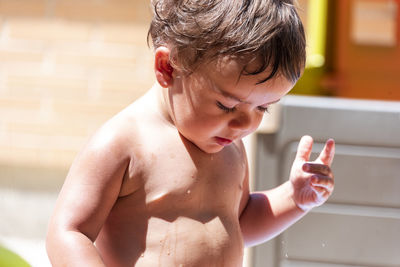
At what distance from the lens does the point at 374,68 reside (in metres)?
1.39

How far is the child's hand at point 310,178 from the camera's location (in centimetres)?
77

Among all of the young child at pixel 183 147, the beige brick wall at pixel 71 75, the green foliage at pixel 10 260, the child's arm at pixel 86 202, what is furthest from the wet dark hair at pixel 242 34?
the beige brick wall at pixel 71 75

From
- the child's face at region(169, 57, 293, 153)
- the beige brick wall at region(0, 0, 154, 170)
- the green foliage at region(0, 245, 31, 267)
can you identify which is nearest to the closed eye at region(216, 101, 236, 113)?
the child's face at region(169, 57, 293, 153)

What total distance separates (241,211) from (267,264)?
0.21 meters

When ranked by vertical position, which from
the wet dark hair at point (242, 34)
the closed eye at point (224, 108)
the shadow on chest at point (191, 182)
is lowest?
the shadow on chest at point (191, 182)

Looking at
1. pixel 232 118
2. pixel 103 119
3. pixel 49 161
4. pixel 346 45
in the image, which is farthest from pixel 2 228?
pixel 232 118

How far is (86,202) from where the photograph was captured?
63cm

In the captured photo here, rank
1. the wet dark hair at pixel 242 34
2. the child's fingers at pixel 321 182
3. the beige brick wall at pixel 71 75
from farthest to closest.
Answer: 1. the beige brick wall at pixel 71 75
2. the child's fingers at pixel 321 182
3. the wet dark hair at pixel 242 34

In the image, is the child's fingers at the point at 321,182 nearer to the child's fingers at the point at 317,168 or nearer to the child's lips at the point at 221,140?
the child's fingers at the point at 317,168

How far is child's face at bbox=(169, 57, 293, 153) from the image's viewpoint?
615 mm

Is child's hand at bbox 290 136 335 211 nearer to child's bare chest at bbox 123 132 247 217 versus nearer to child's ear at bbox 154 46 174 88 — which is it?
child's bare chest at bbox 123 132 247 217

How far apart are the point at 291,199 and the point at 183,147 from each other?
0.18m

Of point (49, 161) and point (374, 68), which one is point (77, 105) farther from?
point (374, 68)

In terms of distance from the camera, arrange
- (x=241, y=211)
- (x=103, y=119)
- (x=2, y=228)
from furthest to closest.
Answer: (x=103, y=119) → (x=2, y=228) → (x=241, y=211)
